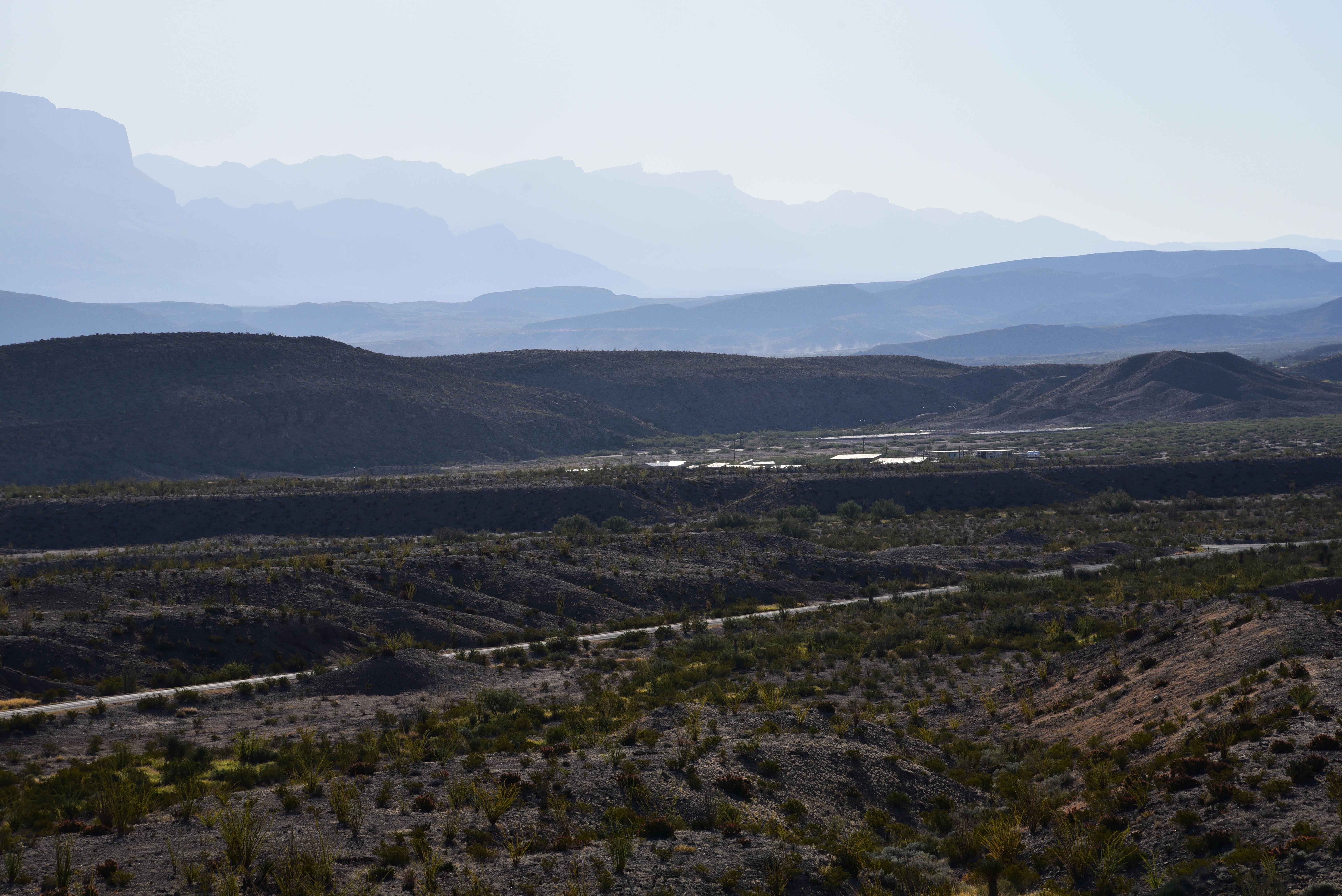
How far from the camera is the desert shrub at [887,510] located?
57625 millimetres

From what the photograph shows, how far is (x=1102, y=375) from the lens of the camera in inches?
5113

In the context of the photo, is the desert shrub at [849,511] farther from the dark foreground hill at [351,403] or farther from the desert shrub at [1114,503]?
the dark foreground hill at [351,403]

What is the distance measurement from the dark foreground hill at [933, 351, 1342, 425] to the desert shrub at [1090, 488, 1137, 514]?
5764cm

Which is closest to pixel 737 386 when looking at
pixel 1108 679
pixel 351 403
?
pixel 351 403

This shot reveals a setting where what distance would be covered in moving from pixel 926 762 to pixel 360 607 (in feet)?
→ 69.6

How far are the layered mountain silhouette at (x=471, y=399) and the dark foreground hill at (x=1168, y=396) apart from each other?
0.30m

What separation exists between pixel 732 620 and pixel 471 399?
3027 inches

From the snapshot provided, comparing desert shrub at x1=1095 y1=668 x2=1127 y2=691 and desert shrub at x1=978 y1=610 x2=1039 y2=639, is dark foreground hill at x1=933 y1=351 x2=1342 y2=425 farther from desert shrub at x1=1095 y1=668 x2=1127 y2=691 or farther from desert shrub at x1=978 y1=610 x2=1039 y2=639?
desert shrub at x1=1095 y1=668 x2=1127 y2=691

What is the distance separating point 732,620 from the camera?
3391cm

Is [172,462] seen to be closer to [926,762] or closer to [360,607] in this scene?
[360,607]

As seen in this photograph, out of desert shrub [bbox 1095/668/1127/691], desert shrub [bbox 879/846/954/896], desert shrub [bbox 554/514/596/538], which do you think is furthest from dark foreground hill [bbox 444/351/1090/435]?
desert shrub [bbox 879/846/954/896]

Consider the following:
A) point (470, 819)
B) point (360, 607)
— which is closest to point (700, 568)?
point (360, 607)

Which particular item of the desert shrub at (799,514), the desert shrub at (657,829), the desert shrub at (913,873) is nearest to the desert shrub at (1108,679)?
the desert shrub at (913,873)

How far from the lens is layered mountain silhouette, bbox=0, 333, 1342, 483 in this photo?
8400cm
